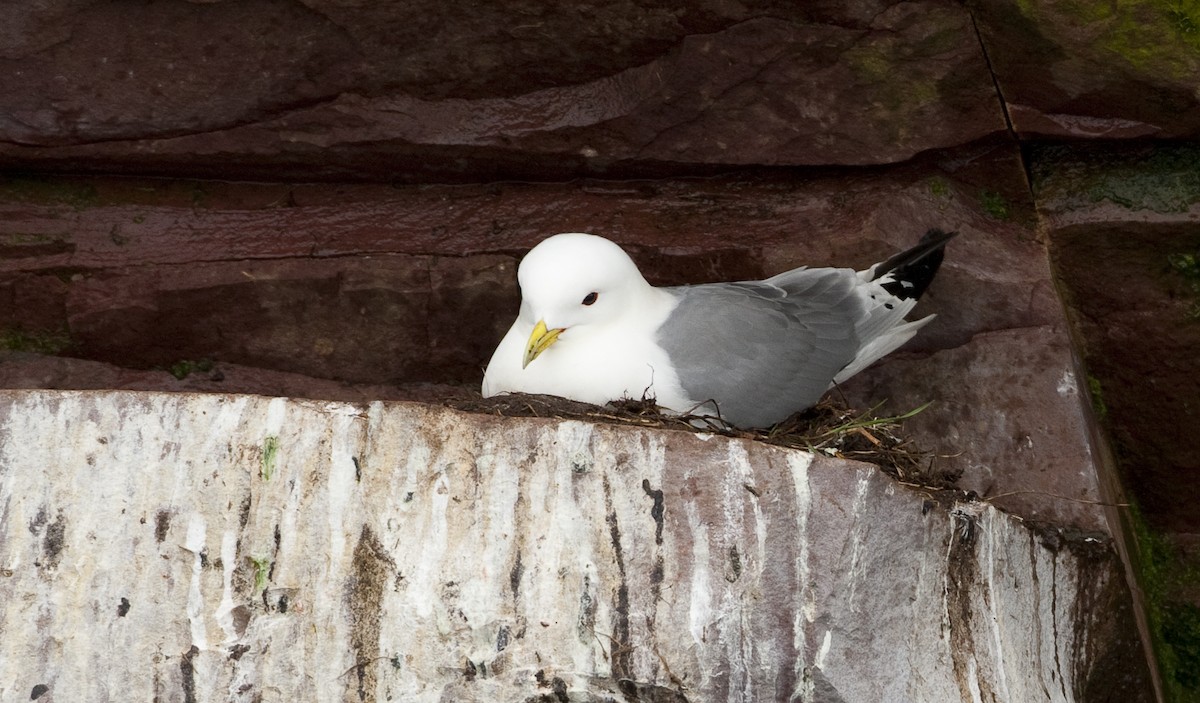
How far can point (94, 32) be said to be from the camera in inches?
133

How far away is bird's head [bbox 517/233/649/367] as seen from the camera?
10.7ft

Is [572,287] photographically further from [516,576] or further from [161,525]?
[161,525]

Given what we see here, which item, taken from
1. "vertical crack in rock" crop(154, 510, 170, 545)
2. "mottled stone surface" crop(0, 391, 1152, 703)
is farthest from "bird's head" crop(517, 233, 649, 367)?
"vertical crack in rock" crop(154, 510, 170, 545)

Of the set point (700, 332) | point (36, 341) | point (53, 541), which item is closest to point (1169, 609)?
point (700, 332)

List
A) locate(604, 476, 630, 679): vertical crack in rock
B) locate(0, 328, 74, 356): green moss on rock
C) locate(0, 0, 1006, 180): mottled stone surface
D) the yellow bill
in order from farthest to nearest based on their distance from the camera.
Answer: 1. locate(0, 328, 74, 356): green moss on rock
2. locate(0, 0, 1006, 180): mottled stone surface
3. the yellow bill
4. locate(604, 476, 630, 679): vertical crack in rock

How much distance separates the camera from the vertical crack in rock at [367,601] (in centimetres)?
268

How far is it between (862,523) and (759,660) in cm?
36

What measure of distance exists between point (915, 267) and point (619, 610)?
147 centimetres

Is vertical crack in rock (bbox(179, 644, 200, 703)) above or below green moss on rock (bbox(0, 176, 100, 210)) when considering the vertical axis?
below

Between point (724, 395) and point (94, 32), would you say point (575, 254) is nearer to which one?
point (724, 395)

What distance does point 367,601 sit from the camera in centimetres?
269

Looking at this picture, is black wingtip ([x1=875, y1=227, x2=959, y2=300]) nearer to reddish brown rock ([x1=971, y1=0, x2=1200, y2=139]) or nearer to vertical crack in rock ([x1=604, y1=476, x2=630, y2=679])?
reddish brown rock ([x1=971, y1=0, x2=1200, y2=139])

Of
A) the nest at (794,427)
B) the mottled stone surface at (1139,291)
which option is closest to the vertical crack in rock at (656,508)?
the nest at (794,427)

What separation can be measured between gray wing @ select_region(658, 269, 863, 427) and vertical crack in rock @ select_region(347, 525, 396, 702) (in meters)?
0.93
